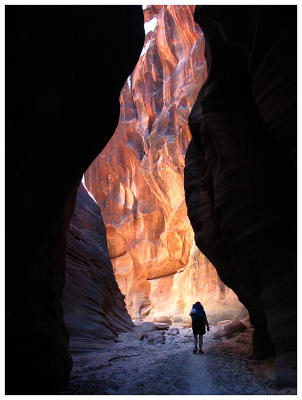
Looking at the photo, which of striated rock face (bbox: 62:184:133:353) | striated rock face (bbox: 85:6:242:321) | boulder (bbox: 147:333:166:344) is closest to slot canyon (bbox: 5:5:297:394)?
striated rock face (bbox: 62:184:133:353)

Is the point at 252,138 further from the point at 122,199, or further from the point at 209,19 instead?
the point at 122,199

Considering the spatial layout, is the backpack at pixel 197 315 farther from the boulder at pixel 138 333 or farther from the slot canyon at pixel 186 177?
the boulder at pixel 138 333

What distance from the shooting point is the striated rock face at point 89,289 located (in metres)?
10.7

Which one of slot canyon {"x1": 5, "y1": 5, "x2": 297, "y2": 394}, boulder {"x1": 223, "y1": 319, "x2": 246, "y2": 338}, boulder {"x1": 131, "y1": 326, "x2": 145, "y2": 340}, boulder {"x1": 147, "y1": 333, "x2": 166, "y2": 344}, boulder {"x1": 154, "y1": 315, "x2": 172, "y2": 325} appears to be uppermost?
slot canyon {"x1": 5, "y1": 5, "x2": 297, "y2": 394}

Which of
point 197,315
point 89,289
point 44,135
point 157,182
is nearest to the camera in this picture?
point 44,135

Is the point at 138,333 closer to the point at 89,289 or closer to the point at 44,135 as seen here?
the point at 89,289

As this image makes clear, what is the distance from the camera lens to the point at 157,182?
88.3 ft

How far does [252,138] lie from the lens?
622cm

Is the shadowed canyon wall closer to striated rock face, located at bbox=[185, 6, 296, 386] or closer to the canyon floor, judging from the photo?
the canyon floor

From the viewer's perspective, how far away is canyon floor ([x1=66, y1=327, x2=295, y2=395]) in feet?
15.3

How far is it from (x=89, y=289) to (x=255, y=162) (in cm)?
944

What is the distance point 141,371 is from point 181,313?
15.5 m

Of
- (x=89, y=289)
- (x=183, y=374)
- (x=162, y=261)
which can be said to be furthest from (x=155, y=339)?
(x=162, y=261)

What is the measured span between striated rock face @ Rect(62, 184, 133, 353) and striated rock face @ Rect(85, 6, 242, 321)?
6.23 meters
